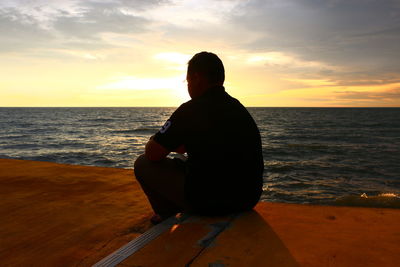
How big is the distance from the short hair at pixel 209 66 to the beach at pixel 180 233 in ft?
3.65

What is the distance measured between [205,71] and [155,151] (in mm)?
697

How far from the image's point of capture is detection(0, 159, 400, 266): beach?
178 cm

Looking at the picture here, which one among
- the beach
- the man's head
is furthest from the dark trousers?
the man's head

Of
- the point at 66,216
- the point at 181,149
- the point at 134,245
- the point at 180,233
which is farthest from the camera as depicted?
the point at 66,216

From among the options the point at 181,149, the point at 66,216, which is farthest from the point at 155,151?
the point at 66,216

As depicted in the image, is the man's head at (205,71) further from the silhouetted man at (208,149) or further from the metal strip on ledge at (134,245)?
the metal strip on ledge at (134,245)

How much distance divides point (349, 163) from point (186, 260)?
42.6 ft

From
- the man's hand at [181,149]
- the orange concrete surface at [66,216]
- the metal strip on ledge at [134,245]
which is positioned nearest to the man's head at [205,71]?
the man's hand at [181,149]

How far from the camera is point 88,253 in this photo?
2.10 meters

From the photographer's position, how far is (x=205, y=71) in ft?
6.91

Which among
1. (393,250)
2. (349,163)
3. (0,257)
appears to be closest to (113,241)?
(0,257)

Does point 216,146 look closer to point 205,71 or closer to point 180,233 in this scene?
point 205,71

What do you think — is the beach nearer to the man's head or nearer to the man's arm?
the man's arm

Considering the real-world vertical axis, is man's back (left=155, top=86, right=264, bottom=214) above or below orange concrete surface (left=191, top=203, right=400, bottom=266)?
above
